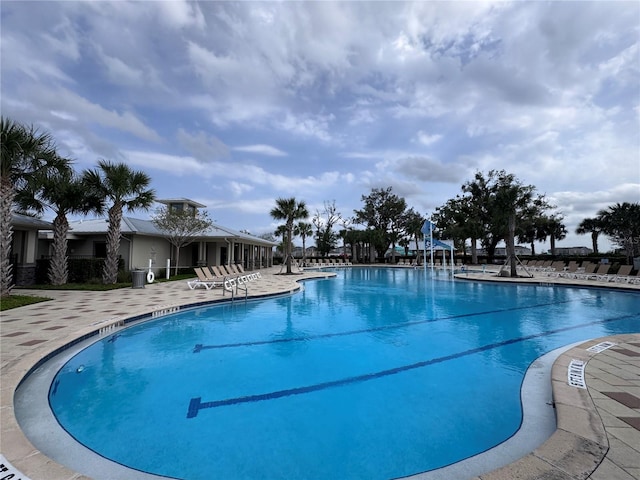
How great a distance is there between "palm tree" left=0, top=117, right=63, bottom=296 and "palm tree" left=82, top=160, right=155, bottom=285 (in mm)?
2907

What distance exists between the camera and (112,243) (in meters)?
14.2

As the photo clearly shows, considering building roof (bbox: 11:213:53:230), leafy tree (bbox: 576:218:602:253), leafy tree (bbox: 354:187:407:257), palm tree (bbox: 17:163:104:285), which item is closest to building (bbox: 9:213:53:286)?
building roof (bbox: 11:213:53:230)

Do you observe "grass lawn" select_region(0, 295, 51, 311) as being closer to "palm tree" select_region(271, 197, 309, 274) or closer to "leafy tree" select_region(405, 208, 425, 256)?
"palm tree" select_region(271, 197, 309, 274)

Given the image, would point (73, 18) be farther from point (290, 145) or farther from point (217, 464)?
point (217, 464)

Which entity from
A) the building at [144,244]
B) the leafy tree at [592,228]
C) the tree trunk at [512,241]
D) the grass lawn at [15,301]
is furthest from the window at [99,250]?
the leafy tree at [592,228]

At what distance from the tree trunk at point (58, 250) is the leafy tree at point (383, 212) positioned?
35469 millimetres

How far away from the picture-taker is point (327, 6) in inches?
384

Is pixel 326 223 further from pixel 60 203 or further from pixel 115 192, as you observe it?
pixel 60 203

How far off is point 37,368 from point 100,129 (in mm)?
14060

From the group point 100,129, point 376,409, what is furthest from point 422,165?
point 376,409

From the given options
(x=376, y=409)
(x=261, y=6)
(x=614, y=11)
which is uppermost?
(x=261, y=6)

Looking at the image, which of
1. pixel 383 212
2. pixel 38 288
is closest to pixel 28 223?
pixel 38 288

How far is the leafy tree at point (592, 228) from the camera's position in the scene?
44156 millimetres

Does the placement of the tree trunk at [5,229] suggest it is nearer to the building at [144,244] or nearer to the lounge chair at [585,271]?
the building at [144,244]
